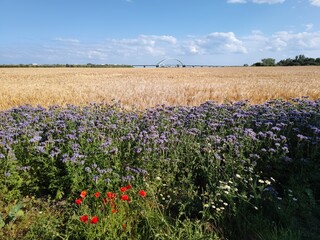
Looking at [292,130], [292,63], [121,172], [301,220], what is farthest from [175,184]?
[292,63]

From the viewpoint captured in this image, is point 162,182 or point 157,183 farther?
point 162,182

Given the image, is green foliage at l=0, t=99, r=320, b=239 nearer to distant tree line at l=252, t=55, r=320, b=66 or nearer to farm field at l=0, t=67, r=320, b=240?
farm field at l=0, t=67, r=320, b=240

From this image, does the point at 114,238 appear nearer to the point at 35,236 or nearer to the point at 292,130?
the point at 35,236

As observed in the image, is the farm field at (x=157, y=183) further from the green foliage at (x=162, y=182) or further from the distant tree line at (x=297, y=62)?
the distant tree line at (x=297, y=62)

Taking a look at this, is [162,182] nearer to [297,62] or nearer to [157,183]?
[157,183]

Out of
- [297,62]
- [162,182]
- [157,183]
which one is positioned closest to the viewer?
[157,183]

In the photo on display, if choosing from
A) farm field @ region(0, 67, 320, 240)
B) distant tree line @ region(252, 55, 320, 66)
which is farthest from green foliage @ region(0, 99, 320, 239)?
distant tree line @ region(252, 55, 320, 66)

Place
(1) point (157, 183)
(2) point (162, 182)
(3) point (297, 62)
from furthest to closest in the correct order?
(3) point (297, 62) < (2) point (162, 182) < (1) point (157, 183)

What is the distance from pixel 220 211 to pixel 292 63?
3545 inches

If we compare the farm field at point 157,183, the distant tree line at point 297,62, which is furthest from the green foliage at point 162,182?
the distant tree line at point 297,62

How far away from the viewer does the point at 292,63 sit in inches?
3312

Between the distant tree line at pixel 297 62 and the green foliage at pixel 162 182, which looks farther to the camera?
the distant tree line at pixel 297 62

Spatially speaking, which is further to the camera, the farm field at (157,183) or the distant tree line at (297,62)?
the distant tree line at (297,62)

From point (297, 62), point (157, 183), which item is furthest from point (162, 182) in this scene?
point (297, 62)
